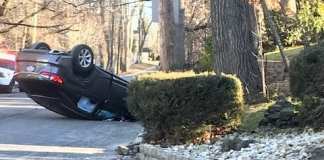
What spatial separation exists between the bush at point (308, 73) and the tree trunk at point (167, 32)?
1005cm

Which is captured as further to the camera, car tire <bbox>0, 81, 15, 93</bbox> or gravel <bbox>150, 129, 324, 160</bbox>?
car tire <bbox>0, 81, 15, 93</bbox>

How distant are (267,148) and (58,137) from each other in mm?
5715

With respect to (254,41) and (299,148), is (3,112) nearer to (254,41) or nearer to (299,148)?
(254,41)

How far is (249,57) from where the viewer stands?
12.6 m

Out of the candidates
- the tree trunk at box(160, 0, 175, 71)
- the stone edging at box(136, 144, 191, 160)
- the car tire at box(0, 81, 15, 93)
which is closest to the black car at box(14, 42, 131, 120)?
the tree trunk at box(160, 0, 175, 71)

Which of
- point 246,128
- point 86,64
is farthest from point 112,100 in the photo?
point 246,128

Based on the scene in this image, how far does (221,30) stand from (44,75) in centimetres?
466

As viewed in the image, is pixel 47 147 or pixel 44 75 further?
pixel 44 75

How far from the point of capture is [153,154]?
30.0 feet

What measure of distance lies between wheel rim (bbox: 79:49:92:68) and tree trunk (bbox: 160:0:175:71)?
525cm

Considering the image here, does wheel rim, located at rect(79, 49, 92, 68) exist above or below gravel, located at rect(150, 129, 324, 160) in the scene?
above

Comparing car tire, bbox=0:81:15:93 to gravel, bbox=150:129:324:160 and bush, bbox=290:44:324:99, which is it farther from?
gravel, bbox=150:129:324:160

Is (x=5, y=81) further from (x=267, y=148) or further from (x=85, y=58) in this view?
(x=267, y=148)

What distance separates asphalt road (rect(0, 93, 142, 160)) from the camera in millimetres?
10578
